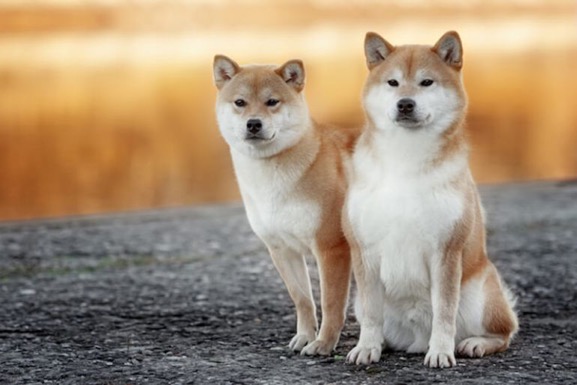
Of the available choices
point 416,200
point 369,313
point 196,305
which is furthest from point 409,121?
point 196,305

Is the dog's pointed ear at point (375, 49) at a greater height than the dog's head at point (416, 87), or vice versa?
the dog's pointed ear at point (375, 49)

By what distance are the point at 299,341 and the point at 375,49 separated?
1.48 meters

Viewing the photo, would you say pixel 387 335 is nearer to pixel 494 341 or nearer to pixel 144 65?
pixel 494 341

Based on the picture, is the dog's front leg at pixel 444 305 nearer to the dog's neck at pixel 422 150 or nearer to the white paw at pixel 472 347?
the white paw at pixel 472 347

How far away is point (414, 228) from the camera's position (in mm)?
4832

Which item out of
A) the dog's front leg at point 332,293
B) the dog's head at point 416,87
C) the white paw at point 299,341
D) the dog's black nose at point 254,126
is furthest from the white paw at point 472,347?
the dog's black nose at point 254,126

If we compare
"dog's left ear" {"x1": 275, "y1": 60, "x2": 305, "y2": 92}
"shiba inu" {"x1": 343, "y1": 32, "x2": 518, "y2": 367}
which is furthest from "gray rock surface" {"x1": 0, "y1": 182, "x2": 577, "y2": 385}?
"dog's left ear" {"x1": 275, "y1": 60, "x2": 305, "y2": 92}

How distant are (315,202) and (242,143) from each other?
45cm

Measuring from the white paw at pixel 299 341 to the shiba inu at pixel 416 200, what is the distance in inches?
15.0

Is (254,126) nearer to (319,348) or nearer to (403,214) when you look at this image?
(403,214)

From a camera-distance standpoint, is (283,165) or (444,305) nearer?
(444,305)

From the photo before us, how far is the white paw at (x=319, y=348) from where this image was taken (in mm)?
5266

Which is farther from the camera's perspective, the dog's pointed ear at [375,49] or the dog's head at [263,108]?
the dog's head at [263,108]

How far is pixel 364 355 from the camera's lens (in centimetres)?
509
